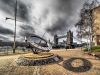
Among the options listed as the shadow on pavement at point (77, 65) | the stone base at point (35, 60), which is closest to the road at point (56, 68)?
the shadow on pavement at point (77, 65)

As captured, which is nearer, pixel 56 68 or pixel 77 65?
pixel 56 68

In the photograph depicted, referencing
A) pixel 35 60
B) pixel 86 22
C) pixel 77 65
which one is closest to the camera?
pixel 35 60

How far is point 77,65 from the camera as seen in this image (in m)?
24.8

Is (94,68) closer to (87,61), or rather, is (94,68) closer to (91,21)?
(87,61)

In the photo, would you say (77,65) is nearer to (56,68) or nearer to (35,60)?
(56,68)

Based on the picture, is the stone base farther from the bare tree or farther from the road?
the bare tree

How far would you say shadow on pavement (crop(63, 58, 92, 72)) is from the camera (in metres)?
23.4

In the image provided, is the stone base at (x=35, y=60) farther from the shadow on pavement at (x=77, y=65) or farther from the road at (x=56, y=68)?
the shadow on pavement at (x=77, y=65)

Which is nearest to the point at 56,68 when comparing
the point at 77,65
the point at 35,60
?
the point at 35,60

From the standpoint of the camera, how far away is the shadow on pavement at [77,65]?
920 inches

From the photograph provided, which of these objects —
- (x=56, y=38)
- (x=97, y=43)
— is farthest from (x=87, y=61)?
(x=56, y=38)

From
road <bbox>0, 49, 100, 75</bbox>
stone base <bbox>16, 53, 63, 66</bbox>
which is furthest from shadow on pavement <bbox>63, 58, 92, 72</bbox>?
stone base <bbox>16, 53, 63, 66</bbox>

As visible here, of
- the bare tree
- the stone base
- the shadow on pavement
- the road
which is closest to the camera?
the road

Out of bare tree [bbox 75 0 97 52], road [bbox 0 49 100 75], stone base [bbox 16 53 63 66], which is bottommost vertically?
road [bbox 0 49 100 75]
